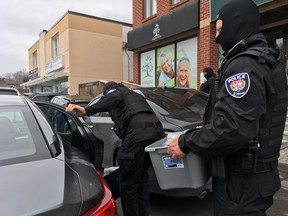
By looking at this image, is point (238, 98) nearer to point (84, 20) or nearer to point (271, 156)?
point (271, 156)

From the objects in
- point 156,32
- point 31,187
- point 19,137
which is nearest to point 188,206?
point 19,137

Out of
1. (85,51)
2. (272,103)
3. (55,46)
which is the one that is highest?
(55,46)

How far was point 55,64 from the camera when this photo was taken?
23016 mm

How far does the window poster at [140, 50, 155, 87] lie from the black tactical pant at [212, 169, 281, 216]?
34.3 feet

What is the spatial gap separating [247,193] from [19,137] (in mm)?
1552

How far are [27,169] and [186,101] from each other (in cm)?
297

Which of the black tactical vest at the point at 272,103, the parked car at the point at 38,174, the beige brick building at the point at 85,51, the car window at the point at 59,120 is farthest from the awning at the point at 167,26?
the beige brick building at the point at 85,51

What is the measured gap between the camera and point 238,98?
1664 millimetres

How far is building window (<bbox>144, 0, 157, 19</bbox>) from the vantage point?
1197 cm

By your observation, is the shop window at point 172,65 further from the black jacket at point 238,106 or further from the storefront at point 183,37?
the black jacket at point 238,106

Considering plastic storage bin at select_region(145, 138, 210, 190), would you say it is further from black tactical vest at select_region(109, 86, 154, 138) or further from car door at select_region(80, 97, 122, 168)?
car door at select_region(80, 97, 122, 168)

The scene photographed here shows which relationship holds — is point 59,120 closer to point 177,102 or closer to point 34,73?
point 177,102

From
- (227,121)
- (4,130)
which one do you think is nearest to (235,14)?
(227,121)

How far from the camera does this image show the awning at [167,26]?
9578 mm
